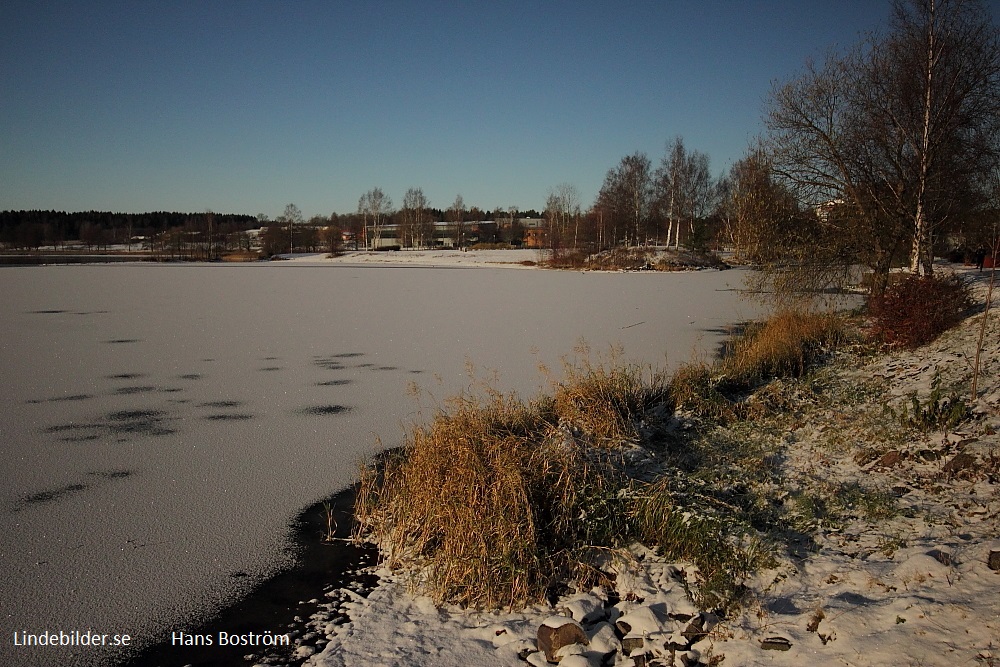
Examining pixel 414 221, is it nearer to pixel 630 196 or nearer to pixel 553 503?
pixel 630 196

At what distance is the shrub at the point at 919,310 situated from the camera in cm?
848

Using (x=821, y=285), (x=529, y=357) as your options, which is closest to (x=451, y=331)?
(x=529, y=357)

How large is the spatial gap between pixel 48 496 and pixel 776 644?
5.24m

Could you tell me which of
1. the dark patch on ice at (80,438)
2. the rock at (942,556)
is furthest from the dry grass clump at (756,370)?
the dark patch on ice at (80,438)

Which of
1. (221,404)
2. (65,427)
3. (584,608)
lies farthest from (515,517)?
(65,427)

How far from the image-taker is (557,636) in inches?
125

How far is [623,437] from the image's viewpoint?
5727mm

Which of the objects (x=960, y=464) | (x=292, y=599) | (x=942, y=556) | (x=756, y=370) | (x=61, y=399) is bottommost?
(x=292, y=599)

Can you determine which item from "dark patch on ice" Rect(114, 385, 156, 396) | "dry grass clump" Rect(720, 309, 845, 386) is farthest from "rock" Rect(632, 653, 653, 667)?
"dark patch on ice" Rect(114, 385, 156, 396)

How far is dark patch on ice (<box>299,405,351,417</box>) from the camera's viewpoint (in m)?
7.25

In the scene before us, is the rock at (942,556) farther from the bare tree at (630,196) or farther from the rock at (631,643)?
the bare tree at (630,196)

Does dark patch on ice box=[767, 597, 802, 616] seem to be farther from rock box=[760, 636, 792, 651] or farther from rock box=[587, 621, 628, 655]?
rock box=[587, 621, 628, 655]

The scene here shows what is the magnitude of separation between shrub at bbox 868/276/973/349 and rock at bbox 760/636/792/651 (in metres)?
7.08

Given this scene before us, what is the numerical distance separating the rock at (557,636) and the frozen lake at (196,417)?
1.89 meters
